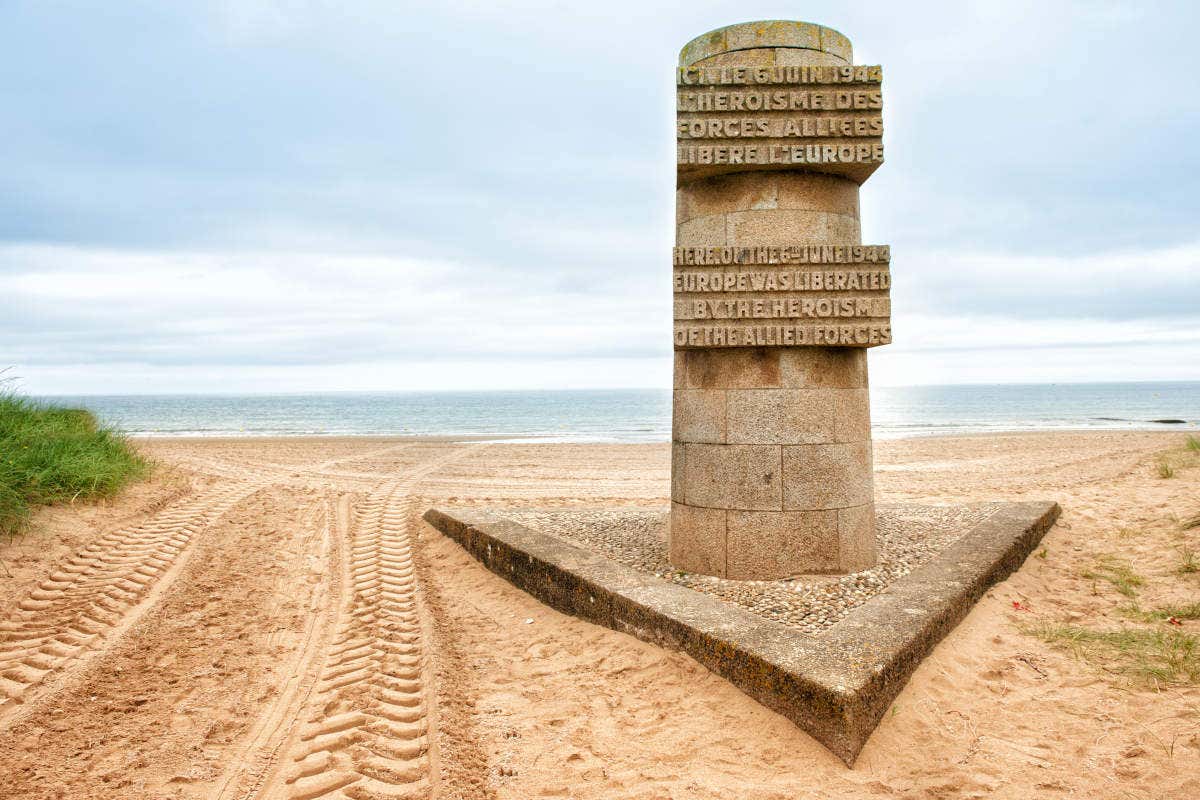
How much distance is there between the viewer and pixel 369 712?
4.67 m

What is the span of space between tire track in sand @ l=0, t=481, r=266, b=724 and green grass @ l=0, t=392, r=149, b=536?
34.6 inches

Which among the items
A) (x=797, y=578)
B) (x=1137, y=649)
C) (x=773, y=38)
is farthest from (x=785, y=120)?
(x=1137, y=649)

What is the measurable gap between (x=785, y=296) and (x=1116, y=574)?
443cm

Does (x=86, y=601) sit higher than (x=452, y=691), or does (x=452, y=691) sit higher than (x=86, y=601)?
(x=86, y=601)

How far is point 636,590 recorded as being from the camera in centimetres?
586

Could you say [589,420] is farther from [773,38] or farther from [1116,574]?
[773,38]

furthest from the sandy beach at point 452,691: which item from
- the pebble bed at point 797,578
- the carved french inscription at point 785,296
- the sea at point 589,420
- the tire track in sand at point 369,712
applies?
the sea at point 589,420

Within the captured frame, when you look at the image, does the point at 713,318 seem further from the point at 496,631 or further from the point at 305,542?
the point at 305,542

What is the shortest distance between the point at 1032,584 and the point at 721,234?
14.7ft

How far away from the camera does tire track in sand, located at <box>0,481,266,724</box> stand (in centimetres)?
541

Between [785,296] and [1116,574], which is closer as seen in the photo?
[785,296]

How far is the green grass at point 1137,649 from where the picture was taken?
4.74 m

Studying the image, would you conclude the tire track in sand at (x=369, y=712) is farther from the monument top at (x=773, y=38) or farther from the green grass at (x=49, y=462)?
the monument top at (x=773, y=38)

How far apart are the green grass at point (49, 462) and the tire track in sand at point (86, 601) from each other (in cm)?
88
